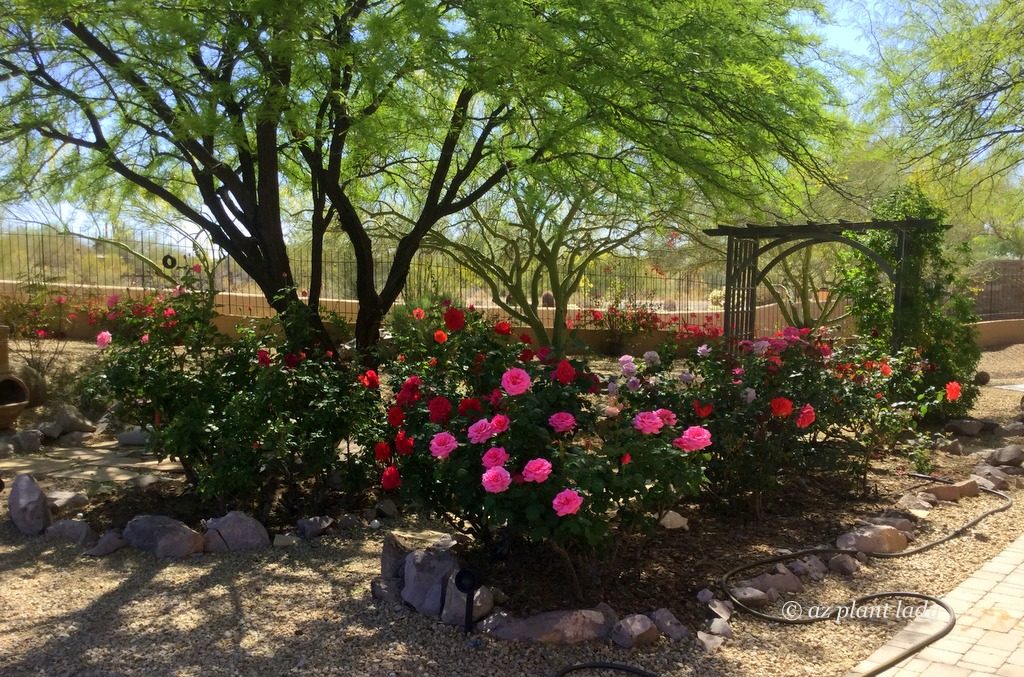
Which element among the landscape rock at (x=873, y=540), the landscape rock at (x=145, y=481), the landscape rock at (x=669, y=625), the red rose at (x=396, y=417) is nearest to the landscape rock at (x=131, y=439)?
the landscape rock at (x=145, y=481)

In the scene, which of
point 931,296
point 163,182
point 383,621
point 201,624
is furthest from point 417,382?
point 931,296

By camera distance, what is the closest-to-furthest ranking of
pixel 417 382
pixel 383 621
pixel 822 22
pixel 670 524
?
pixel 383 621, pixel 417 382, pixel 670 524, pixel 822 22

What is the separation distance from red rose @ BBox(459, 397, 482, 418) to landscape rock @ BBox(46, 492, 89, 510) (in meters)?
3.19

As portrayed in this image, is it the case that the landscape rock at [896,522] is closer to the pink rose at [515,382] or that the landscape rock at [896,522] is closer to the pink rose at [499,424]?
the pink rose at [515,382]

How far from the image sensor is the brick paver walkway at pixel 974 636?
374 centimetres

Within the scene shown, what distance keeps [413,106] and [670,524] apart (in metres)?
3.72

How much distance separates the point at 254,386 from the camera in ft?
19.2

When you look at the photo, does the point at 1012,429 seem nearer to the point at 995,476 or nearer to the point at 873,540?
the point at 995,476

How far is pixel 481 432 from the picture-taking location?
3.99 metres

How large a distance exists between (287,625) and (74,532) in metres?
2.09

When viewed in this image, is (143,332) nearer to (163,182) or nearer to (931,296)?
(163,182)

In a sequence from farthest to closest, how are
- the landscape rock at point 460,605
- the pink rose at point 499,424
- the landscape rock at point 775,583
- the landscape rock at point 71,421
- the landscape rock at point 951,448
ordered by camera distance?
the landscape rock at point 71,421, the landscape rock at point 951,448, the landscape rock at point 775,583, the landscape rock at point 460,605, the pink rose at point 499,424

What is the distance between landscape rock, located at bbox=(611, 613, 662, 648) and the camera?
3.87 metres

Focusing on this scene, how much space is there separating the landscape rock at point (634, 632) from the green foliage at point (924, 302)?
6186 mm
